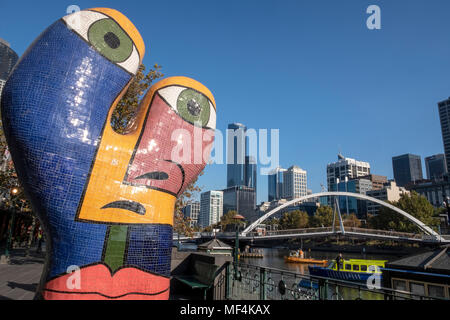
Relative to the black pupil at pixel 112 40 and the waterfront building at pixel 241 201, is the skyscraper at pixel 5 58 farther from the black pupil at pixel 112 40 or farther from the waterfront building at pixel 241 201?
the black pupil at pixel 112 40

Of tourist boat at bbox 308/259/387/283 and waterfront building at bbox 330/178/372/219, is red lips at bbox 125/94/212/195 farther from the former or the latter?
waterfront building at bbox 330/178/372/219

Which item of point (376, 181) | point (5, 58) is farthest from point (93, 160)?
point (376, 181)

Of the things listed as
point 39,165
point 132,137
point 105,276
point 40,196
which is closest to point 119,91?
point 132,137

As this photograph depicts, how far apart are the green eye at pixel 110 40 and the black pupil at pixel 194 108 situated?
126 centimetres

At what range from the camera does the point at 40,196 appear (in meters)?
4.23

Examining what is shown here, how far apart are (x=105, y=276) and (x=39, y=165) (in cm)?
175

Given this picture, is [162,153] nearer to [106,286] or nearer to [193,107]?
[193,107]

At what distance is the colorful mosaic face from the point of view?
13.8 feet

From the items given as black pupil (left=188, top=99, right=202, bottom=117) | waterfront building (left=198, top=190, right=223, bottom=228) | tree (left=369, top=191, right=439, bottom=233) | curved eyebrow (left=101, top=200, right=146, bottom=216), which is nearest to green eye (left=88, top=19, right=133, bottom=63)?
black pupil (left=188, top=99, right=202, bottom=117)

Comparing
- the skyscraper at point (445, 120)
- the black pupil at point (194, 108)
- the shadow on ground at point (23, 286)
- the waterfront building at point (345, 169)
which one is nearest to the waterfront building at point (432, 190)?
the waterfront building at point (345, 169)

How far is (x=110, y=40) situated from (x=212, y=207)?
189 meters

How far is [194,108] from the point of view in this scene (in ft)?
17.6

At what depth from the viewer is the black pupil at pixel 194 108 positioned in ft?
17.5
